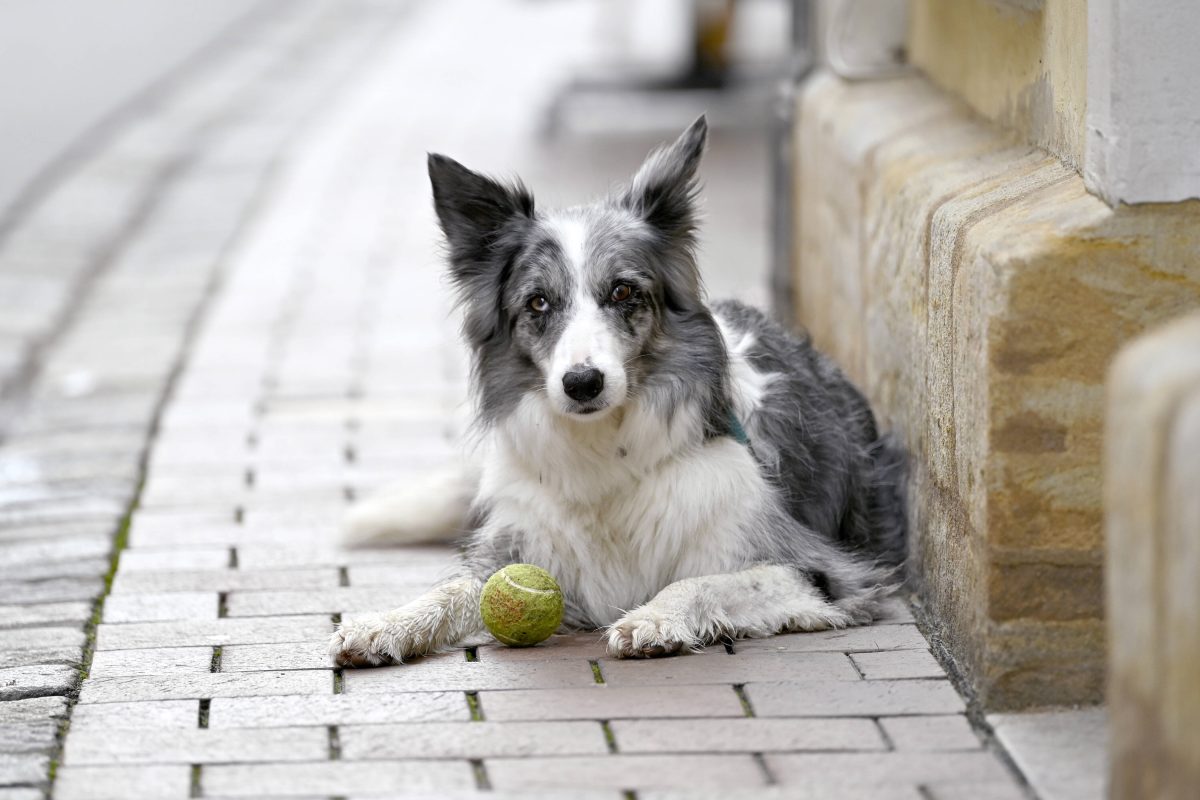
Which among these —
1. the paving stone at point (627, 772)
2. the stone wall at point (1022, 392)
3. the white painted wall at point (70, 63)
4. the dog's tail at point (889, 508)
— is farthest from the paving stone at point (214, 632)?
the white painted wall at point (70, 63)

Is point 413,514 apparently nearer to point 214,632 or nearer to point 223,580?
point 223,580

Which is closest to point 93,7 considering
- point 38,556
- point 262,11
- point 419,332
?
point 262,11

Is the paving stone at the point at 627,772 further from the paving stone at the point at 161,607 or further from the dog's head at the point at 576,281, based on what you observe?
the paving stone at the point at 161,607

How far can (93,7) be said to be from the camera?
60.7 feet

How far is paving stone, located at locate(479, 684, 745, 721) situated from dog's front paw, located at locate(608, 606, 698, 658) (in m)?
0.17

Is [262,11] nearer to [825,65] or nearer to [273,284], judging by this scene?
[273,284]

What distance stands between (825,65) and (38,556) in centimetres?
374

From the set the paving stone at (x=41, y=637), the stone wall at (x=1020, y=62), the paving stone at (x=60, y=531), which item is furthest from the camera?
the paving stone at (x=60, y=531)

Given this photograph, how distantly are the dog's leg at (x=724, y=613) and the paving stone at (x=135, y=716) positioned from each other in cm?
98

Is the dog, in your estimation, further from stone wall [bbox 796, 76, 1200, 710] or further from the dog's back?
stone wall [bbox 796, 76, 1200, 710]

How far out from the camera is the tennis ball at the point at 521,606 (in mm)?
3873

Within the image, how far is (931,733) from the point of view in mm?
3350

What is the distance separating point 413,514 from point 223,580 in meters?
0.58

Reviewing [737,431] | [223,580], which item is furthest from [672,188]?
[223,580]
